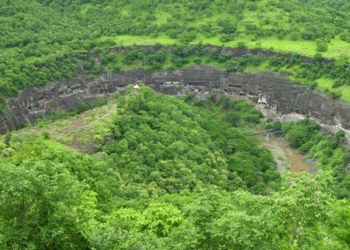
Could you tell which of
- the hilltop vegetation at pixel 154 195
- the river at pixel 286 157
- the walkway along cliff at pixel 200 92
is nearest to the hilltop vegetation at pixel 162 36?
the walkway along cliff at pixel 200 92

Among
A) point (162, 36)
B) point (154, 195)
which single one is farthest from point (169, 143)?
point (162, 36)

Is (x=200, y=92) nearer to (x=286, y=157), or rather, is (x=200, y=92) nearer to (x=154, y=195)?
(x=286, y=157)

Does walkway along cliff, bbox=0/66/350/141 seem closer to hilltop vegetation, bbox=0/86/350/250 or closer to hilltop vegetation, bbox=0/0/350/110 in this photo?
hilltop vegetation, bbox=0/0/350/110

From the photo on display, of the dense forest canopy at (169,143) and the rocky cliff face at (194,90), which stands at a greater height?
the dense forest canopy at (169,143)

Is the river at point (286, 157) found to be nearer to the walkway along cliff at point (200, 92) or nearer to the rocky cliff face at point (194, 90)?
the walkway along cliff at point (200, 92)

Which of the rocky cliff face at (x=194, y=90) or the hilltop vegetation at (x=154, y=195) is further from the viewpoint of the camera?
the rocky cliff face at (x=194, y=90)

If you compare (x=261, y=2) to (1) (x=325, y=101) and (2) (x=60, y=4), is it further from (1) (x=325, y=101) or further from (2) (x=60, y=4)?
(2) (x=60, y=4)

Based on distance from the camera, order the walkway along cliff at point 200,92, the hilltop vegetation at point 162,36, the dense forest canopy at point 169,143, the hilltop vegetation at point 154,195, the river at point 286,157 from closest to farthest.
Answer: the hilltop vegetation at point 154,195 → the dense forest canopy at point 169,143 → the river at point 286,157 → the walkway along cliff at point 200,92 → the hilltop vegetation at point 162,36
